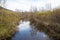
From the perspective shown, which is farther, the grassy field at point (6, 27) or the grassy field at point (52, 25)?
the grassy field at point (52, 25)

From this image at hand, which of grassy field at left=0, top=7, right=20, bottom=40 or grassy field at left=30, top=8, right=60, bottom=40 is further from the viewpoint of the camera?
grassy field at left=30, top=8, right=60, bottom=40

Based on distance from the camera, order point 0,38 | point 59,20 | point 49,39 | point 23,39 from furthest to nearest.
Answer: point 59,20 → point 23,39 → point 49,39 → point 0,38

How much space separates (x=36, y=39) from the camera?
2097cm

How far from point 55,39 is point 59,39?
0.69 meters

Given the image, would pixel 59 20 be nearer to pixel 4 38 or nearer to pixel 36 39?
pixel 36 39

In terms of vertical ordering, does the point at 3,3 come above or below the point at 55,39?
above

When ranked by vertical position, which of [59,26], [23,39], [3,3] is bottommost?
[23,39]

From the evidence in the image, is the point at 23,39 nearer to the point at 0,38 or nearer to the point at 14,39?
the point at 14,39

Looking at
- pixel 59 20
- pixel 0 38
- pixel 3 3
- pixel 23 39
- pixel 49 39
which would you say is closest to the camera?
pixel 0 38

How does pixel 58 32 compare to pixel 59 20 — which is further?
pixel 59 20

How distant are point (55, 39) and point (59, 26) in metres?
2.58

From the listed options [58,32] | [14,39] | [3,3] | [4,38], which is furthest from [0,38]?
[3,3]

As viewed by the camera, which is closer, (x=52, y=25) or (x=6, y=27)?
(x=52, y=25)

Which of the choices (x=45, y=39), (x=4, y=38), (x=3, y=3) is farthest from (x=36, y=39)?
(x=3, y=3)
